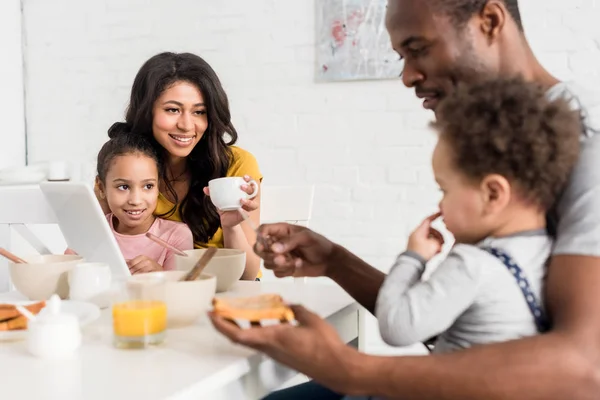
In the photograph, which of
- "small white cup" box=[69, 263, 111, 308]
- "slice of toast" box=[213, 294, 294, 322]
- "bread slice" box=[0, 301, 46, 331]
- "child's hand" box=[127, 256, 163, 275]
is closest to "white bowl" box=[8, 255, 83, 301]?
"small white cup" box=[69, 263, 111, 308]

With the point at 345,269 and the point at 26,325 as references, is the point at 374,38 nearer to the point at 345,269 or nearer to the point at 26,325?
the point at 345,269

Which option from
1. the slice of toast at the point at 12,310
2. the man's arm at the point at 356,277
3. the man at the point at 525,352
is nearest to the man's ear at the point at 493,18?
the man at the point at 525,352

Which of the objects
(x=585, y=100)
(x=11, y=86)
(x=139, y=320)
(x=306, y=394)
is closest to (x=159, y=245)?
(x=306, y=394)

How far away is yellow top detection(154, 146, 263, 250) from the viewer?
2.02 m

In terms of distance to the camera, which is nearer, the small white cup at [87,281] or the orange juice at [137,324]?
the orange juice at [137,324]

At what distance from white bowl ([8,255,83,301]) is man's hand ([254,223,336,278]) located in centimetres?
34

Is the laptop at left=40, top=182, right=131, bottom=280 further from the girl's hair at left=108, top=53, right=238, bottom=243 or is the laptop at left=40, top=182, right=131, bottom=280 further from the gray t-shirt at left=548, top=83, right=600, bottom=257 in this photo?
the gray t-shirt at left=548, top=83, right=600, bottom=257

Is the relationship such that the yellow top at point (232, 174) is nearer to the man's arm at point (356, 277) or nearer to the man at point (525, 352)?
the man's arm at point (356, 277)

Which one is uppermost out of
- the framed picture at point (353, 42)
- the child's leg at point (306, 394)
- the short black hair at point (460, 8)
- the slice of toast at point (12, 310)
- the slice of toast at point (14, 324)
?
the framed picture at point (353, 42)

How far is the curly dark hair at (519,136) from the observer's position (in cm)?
87

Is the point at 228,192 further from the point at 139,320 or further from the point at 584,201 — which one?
the point at 584,201

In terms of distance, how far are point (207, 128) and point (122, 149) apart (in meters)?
0.30

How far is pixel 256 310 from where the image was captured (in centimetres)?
90

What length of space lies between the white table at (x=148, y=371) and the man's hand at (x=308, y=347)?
0.15 feet
